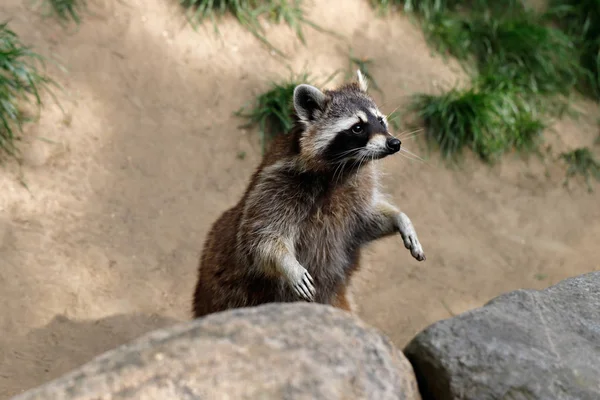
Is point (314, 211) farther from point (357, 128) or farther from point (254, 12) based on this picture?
point (254, 12)

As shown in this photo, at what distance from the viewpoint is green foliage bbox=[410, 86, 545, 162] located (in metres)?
6.70

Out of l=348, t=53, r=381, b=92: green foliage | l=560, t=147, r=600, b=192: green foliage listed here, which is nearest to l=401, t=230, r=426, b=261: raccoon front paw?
l=348, t=53, r=381, b=92: green foliage

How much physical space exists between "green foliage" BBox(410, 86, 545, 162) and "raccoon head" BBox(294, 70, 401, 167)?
9.06ft

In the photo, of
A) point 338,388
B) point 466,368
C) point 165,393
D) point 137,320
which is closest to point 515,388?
point 466,368

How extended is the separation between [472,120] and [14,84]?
400 centimetres

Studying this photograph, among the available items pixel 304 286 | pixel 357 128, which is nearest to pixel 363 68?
pixel 357 128

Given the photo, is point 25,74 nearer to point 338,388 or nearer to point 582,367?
point 338,388

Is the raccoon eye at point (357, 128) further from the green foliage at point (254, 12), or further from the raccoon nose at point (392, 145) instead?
the green foliage at point (254, 12)

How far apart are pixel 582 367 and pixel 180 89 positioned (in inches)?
178

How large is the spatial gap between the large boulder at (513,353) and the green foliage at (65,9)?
14.8ft

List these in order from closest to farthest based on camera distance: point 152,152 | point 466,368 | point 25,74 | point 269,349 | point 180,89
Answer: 1. point 269,349
2. point 466,368
3. point 25,74
4. point 152,152
5. point 180,89

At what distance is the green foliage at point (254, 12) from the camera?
646 centimetres

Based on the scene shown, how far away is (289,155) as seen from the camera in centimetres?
402

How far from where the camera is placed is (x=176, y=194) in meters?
5.75
